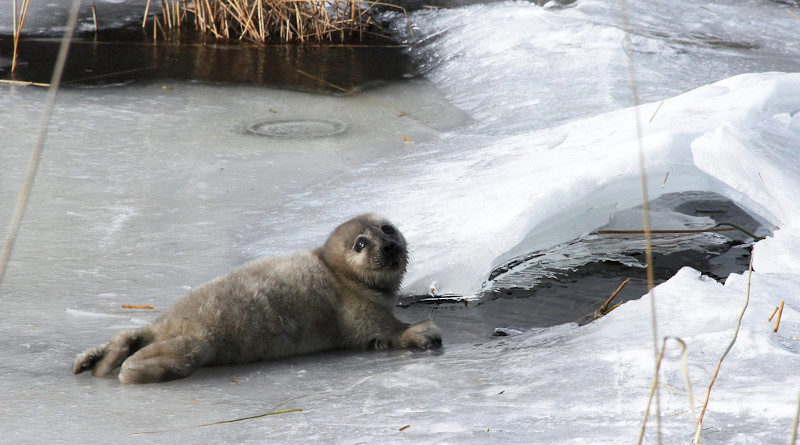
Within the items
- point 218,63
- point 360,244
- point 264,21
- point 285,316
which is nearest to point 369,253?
point 360,244

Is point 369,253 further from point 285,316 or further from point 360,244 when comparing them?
point 285,316

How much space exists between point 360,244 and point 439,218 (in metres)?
0.90

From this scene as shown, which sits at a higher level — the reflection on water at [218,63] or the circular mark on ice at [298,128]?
the reflection on water at [218,63]

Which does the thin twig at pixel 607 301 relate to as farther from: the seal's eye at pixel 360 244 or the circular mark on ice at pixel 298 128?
the circular mark on ice at pixel 298 128

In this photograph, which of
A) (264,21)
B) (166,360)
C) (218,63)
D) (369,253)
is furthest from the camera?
(264,21)

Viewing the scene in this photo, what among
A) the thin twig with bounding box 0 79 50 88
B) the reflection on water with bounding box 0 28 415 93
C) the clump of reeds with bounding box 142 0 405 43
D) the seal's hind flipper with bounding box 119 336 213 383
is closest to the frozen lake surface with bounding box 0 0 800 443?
the seal's hind flipper with bounding box 119 336 213 383

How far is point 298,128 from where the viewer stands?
5988 millimetres

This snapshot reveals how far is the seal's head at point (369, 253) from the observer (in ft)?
10.6

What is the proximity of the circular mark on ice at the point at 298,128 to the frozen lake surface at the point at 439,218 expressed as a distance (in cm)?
11

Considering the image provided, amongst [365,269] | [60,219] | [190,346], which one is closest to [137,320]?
[190,346]

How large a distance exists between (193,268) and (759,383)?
2.39 metres

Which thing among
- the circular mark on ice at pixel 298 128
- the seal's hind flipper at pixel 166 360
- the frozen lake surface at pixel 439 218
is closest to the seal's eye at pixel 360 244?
the frozen lake surface at pixel 439 218

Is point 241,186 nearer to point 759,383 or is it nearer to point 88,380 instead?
point 88,380

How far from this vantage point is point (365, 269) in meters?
3.22
